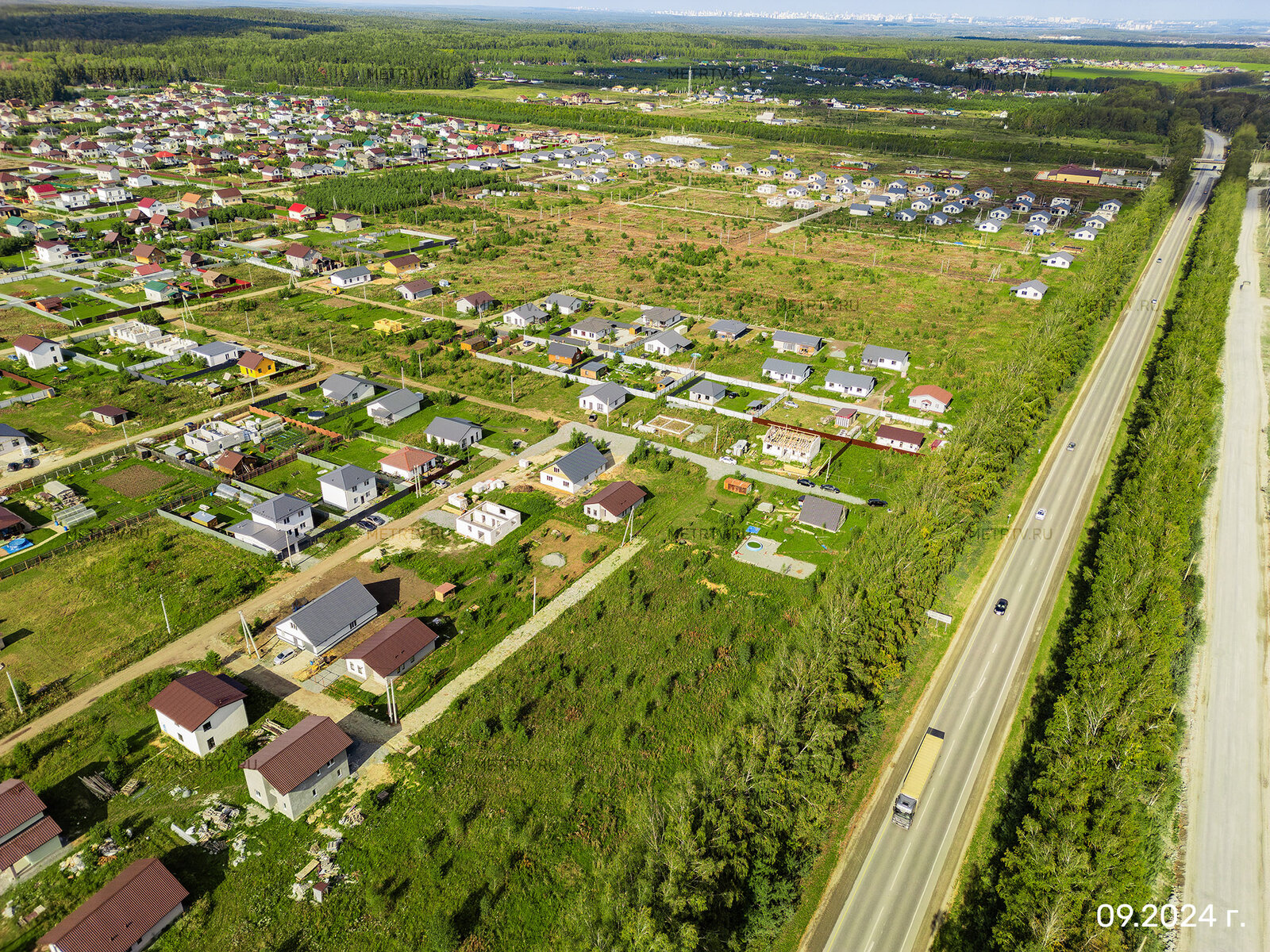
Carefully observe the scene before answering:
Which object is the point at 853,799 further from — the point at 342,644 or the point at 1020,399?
the point at 1020,399

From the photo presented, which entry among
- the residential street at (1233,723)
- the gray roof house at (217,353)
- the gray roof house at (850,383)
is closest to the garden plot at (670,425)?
the gray roof house at (850,383)

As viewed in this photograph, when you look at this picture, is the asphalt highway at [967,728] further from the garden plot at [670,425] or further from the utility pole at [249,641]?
the utility pole at [249,641]

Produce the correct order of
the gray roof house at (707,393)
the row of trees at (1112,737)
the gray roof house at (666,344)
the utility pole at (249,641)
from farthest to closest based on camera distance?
the gray roof house at (666,344) < the gray roof house at (707,393) < the utility pole at (249,641) < the row of trees at (1112,737)

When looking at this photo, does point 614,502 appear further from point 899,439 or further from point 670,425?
point 899,439

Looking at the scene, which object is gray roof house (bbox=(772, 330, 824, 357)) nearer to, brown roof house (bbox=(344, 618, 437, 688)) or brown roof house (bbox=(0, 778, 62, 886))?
brown roof house (bbox=(344, 618, 437, 688))

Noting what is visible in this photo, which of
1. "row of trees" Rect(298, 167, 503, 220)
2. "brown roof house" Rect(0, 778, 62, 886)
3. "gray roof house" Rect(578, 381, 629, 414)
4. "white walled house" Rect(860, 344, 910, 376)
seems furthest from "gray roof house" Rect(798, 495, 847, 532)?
"row of trees" Rect(298, 167, 503, 220)

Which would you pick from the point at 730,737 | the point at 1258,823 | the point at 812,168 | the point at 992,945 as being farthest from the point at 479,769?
A: the point at 812,168
